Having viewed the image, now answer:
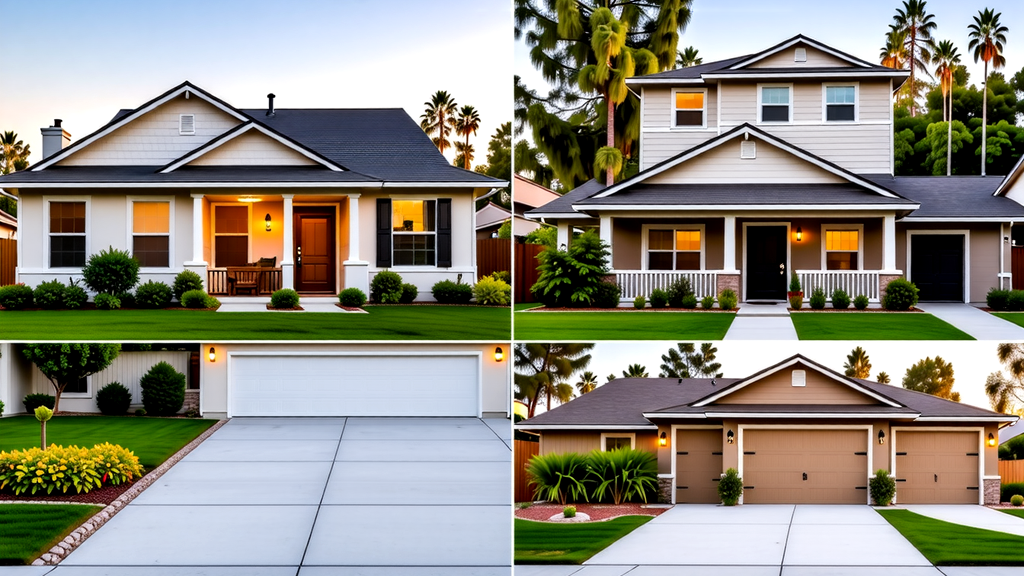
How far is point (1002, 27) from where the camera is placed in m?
11.6

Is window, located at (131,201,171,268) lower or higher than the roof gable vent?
lower

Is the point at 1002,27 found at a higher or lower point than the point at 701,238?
higher

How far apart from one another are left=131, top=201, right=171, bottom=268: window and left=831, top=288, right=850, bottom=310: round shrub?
10.5 meters

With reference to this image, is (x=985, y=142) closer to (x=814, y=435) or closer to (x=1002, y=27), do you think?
(x=1002, y=27)

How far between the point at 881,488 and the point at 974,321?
9333mm

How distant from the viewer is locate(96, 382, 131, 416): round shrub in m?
20.8

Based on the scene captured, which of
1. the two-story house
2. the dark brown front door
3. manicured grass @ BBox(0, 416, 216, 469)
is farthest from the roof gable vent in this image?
the two-story house

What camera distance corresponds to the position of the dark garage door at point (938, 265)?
1130 cm

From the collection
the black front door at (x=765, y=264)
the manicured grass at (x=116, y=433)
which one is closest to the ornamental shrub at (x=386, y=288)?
the manicured grass at (x=116, y=433)

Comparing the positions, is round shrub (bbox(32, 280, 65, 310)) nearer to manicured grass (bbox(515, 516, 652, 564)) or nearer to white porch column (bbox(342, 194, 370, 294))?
white porch column (bbox(342, 194, 370, 294))

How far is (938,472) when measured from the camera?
761 inches

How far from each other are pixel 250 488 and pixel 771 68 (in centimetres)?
1161

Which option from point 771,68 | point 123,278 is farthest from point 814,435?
point 123,278

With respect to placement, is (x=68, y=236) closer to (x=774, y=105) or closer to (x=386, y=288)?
(x=386, y=288)
